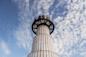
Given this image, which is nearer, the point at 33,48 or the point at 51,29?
the point at 33,48

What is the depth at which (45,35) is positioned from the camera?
3878 cm

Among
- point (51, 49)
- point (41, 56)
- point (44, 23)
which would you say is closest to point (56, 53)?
point (51, 49)

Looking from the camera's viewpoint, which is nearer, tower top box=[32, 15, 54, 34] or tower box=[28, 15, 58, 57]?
tower box=[28, 15, 58, 57]

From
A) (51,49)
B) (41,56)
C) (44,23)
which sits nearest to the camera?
(41,56)

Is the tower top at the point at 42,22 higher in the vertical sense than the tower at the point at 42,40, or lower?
higher

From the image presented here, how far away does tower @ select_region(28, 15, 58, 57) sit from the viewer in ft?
117

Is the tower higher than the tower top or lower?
lower

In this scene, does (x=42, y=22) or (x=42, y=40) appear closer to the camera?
(x=42, y=40)

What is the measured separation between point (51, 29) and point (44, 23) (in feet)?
9.46

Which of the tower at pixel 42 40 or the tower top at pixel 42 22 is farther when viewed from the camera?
the tower top at pixel 42 22

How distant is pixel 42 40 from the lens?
37406 millimetres

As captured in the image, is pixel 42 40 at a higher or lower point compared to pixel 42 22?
lower

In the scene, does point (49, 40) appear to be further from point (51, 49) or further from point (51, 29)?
point (51, 29)

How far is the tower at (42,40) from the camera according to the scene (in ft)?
117
